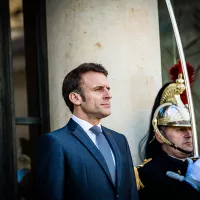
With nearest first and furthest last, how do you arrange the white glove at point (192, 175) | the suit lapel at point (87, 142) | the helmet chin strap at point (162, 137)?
the suit lapel at point (87, 142) → the white glove at point (192, 175) → the helmet chin strap at point (162, 137)

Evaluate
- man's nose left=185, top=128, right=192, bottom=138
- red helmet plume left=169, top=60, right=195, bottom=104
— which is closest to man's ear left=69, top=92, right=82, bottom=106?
man's nose left=185, top=128, right=192, bottom=138

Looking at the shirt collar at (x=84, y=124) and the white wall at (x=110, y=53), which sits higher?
the white wall at (x=110, y=53)

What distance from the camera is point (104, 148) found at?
3936mm

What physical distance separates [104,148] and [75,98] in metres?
0.34

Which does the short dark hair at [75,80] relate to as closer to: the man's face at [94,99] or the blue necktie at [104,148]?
the man's face at [94,99]

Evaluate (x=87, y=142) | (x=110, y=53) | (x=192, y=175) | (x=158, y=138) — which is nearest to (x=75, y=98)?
(x=87, y=142)

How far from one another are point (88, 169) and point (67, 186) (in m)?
0.15

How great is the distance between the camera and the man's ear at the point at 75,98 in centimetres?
398

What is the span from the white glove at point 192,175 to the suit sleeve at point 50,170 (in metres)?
0.86

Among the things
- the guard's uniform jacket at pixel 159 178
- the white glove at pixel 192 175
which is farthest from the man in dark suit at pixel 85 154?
the guard's uniform jacket at pixel 159 178

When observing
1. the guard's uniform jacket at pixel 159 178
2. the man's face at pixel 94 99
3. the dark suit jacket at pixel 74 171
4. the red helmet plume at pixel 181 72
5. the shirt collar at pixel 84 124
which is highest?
the red helmet plume at pixel 181 72

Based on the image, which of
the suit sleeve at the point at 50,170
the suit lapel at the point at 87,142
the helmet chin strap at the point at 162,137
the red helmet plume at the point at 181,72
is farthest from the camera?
the red helmet plume at the point at 181,72

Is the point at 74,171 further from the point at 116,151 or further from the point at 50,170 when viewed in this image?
the point at 116,151

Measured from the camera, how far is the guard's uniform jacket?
4535mm
